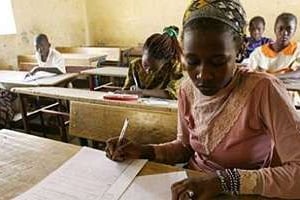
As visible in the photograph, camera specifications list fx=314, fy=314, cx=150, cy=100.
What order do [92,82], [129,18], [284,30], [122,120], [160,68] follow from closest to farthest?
[122,120] → [160,68] → [284,30] → [92,82] → [129,18]

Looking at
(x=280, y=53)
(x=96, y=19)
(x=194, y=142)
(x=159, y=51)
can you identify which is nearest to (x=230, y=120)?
(x=194, y=142)

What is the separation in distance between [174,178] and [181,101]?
0.29 m

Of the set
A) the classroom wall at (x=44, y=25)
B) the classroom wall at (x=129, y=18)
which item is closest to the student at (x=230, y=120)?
the classroom wall at (x=44, y=25)

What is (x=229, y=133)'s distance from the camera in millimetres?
923

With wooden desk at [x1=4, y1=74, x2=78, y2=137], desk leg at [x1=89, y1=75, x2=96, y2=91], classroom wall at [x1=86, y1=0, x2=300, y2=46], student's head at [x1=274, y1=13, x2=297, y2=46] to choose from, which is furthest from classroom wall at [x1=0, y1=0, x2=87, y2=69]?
student's head at [x1=274, y1=13, x2=297, y2=46]

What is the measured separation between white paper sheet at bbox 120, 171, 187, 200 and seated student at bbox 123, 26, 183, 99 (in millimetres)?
1490

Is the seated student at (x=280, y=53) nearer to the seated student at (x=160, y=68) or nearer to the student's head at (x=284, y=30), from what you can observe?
the student's head at (x=284, y=30)

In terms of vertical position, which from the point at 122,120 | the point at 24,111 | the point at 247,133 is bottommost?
the point at 24,111

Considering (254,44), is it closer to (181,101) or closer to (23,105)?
(23,105)

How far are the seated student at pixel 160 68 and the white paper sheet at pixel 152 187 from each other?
1490 mm

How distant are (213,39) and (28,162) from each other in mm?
738

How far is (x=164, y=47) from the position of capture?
247cm

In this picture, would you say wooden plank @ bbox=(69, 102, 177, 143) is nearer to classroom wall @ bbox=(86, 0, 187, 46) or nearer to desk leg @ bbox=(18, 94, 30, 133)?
desk leg @ bbox=(18, 94, 30, 133)

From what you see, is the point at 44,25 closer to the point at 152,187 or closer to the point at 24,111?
the point at 24,111
